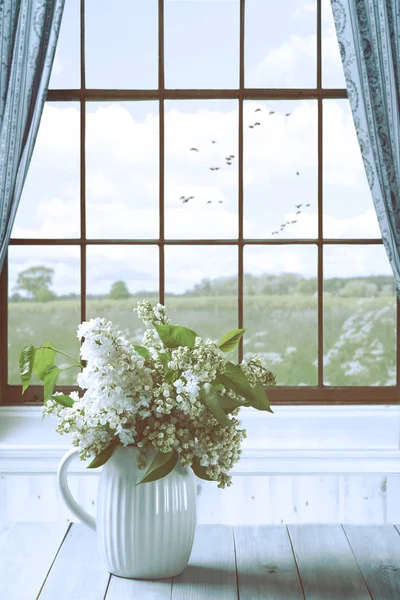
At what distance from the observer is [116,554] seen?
143 cm

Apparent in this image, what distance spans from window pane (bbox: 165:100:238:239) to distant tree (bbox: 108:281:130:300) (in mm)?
2140

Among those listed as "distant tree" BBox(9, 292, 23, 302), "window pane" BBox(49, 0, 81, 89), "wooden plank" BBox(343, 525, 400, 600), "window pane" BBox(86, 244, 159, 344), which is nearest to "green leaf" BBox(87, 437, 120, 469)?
"wooden plank" BBox(343, 525, 400, 600)

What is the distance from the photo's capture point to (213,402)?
1366mm

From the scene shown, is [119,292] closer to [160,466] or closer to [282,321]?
[282,321]

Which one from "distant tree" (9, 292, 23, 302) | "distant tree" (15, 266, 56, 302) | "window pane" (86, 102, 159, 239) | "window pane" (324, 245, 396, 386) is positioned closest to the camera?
→ "window pane" (86, 102, 159, 239)

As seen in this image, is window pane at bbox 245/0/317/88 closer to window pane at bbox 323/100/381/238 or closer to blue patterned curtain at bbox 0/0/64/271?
window pane at bbox 323/100/381/238

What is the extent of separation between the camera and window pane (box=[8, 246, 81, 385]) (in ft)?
22.9

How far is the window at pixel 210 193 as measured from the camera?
281cm

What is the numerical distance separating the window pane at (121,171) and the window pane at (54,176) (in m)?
0.14

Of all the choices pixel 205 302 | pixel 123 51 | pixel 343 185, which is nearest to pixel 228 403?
pixel 123 51

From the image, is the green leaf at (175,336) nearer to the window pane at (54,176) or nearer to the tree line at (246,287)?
the window pane at (54,176)

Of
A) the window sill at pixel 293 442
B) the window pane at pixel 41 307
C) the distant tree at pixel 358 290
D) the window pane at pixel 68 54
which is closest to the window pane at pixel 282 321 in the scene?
the distant tree at pixel 358 290

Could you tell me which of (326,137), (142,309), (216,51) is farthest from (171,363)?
(216,51)

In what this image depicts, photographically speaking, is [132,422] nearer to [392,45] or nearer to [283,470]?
[283,470]
